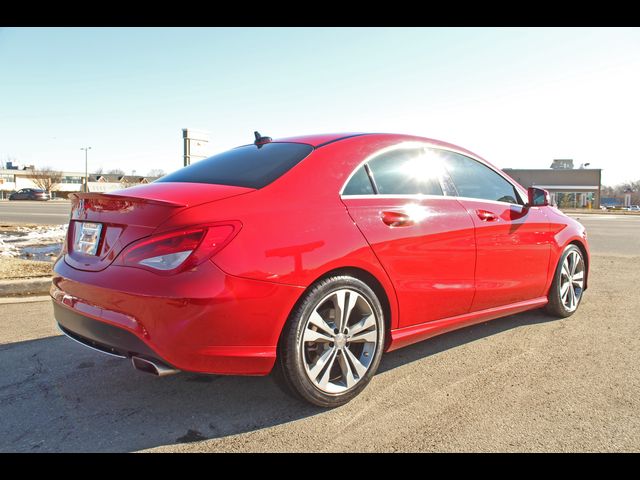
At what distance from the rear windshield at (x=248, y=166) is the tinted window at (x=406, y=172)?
49 cm

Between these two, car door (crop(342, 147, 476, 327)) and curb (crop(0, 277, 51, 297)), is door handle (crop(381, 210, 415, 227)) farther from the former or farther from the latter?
curb (crop(0, 277, 51, 297))

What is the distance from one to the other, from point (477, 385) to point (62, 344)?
3084mm

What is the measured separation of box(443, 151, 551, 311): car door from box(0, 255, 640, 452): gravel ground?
1.46 ft

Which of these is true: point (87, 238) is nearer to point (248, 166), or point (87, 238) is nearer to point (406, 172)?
point (248, 166)

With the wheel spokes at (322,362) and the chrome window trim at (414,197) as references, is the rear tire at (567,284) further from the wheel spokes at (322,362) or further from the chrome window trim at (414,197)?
the wheel spokes at (322,362)

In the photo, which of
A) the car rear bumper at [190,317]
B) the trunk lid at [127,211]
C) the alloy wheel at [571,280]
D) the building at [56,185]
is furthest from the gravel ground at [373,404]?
the building at [56,185]

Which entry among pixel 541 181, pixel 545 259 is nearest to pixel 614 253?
pixel 545 259

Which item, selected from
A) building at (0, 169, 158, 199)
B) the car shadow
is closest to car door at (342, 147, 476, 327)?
the car shadow

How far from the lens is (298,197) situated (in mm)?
2598

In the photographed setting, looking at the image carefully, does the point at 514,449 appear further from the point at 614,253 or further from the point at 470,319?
the point at 614,253

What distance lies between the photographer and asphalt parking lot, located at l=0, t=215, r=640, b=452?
7.42 feet

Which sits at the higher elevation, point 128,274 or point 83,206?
point 83,206

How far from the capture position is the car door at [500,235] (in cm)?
349

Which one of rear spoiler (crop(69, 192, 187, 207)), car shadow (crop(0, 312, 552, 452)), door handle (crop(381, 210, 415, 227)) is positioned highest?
rear spoiler (crop(69, 192, 187, 207))
